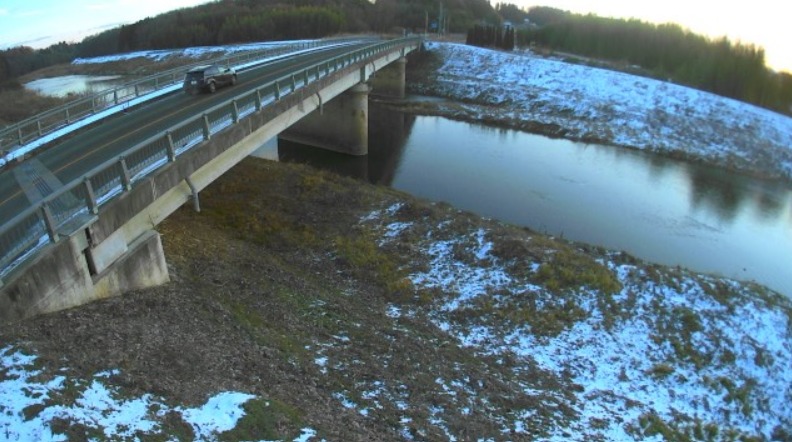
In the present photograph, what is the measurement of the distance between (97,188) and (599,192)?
3025 centimetres

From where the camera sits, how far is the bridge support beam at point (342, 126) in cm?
3909

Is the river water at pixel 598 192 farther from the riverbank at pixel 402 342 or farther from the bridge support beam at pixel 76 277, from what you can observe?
the bridge support beam at pixel 76 277

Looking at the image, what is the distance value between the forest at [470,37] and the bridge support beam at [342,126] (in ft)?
180

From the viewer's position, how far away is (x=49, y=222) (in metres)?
9.93

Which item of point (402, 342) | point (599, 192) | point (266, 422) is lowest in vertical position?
point (599, 192)

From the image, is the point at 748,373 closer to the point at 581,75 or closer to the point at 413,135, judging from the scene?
the point at 413,135

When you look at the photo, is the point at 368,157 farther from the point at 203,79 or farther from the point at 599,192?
the point at 599,192

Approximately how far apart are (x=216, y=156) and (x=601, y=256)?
15.0m

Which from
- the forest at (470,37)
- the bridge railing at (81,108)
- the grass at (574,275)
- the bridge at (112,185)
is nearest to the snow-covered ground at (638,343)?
the grass at (574,275)

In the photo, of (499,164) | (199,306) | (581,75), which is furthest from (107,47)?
(199,306)

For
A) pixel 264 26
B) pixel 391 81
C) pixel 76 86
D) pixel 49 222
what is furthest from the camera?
pixel 264 26

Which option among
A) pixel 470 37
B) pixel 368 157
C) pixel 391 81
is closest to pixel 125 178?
pixel 368 157

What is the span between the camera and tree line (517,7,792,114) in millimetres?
66625

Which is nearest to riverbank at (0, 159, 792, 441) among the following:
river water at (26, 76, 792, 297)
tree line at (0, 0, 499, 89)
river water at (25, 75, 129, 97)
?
river water at (26, 76, 792, 297)
